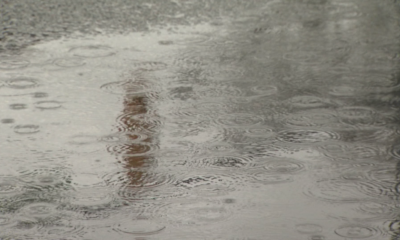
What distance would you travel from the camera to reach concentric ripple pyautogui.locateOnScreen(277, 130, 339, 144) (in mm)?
4062

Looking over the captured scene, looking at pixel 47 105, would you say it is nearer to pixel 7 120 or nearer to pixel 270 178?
pixel 7 120

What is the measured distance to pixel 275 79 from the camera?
5113 millimetres

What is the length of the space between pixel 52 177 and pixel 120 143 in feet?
1.66

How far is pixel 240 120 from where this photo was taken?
14.4ft

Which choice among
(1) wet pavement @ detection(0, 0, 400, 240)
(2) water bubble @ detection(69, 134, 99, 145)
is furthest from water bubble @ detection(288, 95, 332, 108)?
(2) water bubble @ detection(69, 134, 99, 145)

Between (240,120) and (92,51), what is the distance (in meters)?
1.77

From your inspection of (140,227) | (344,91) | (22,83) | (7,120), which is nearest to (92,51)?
(22,83)

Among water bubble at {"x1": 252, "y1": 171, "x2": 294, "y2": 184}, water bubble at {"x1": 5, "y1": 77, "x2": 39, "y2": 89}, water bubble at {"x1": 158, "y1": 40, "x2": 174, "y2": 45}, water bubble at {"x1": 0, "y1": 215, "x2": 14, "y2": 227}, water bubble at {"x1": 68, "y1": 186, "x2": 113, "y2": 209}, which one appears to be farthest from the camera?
water bubble at {"x1": 158, "y1": 40, "x2": 174, "y2": 45}

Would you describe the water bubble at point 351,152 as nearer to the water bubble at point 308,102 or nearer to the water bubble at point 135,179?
the water bubble at point 308,102

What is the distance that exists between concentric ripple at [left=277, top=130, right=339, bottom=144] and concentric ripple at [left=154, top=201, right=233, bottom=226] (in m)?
0.85

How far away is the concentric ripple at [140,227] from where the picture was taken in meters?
3.12

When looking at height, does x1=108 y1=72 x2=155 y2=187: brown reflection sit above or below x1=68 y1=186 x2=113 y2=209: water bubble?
above

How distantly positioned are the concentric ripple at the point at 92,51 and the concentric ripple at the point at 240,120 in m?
1.53

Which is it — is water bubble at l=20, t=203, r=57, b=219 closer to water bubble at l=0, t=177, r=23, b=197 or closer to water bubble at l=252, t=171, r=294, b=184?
water bubble at l=0, t=177, r=23, b=197
